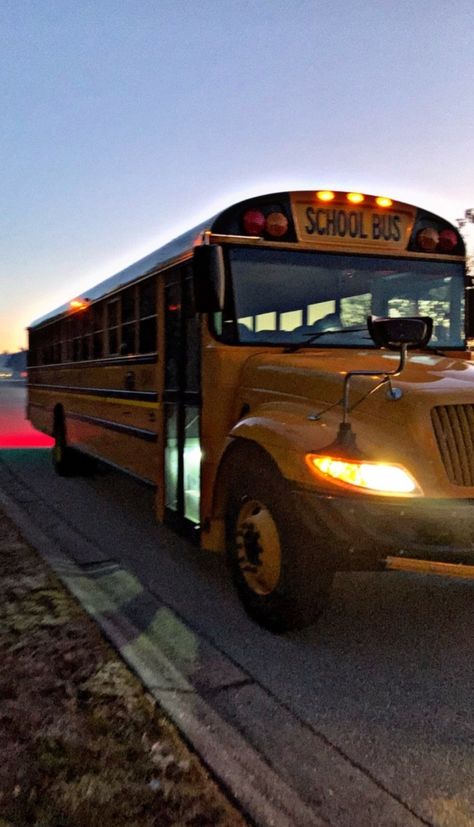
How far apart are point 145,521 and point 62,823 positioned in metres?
4.41

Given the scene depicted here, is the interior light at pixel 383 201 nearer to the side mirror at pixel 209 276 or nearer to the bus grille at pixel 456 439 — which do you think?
the side mirror at pixel 209 276

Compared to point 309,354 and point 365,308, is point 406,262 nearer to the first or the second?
point 365,308

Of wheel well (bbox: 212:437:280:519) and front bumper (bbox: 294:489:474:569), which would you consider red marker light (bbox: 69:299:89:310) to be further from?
front bumper (bbox: 294:489:474:569)

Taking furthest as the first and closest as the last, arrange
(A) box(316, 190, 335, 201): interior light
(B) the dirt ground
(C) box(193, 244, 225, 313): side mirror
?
(A) box(316, 190, 335, 201): interior light < (C) box(193, 244, 225, 313): side mirror < (B) the dirt ground

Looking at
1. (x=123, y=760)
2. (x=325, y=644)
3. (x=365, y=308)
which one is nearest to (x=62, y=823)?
(x=123, y=760)

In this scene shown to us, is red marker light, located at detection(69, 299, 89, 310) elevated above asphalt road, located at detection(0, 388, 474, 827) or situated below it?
above

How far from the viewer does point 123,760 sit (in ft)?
8.41

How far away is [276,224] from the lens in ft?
14.7

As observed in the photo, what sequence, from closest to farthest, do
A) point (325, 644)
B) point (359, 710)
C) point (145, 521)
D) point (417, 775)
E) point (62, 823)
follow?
point (62, 823) → point (417, 775) → point (359, 710) → point (325, 644) → point (145, 521)

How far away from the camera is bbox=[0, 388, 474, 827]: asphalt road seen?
2.48 meters

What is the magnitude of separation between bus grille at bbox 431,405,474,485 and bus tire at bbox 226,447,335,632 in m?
0.68

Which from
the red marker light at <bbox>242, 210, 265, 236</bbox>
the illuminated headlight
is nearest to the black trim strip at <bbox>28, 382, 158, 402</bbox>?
the red marker light at <bbox>242, 210, 265, 236</bbox>

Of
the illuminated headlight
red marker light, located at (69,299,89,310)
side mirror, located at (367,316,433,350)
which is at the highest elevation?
red marker light, located at (69,299,89,310)

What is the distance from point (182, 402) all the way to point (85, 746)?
2671mm
